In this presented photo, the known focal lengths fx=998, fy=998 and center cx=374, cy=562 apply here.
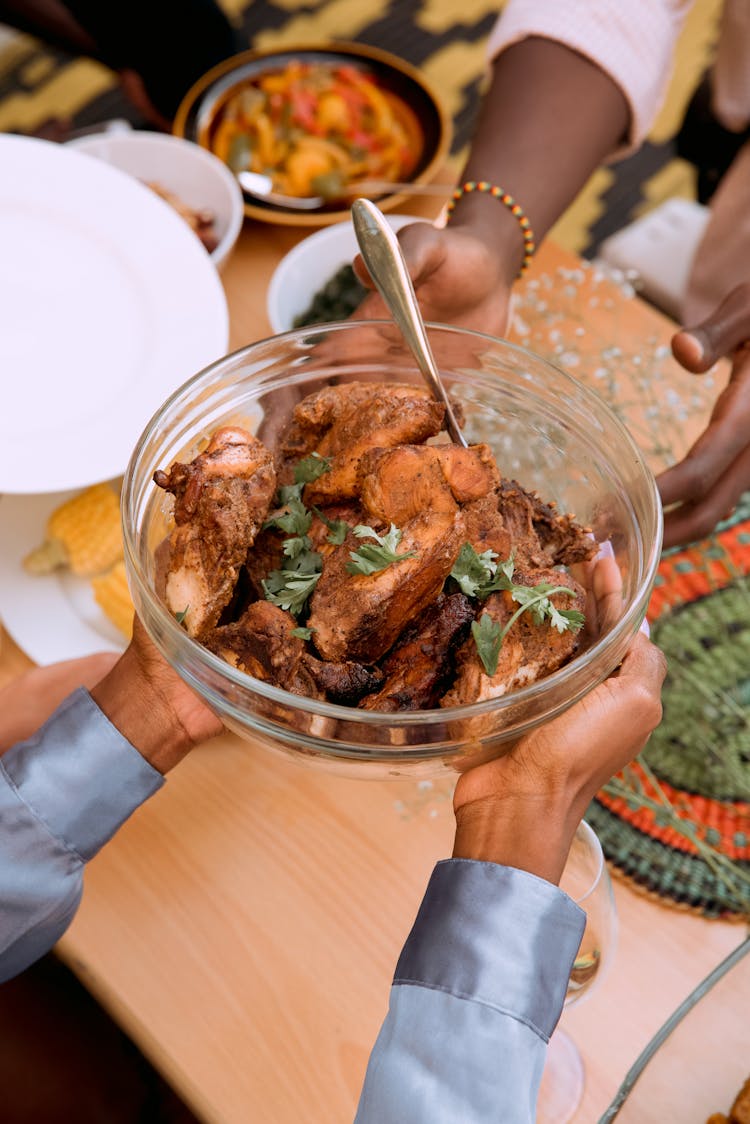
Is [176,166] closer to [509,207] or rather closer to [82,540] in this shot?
[509,207]

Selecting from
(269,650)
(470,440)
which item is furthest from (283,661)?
(470,440)

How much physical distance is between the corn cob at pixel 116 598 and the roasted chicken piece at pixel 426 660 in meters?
0.49

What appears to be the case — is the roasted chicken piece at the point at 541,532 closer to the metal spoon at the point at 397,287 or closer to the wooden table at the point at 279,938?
the metal spoon at the point at 397,287

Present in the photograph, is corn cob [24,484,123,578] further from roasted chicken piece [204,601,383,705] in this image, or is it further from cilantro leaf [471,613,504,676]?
cilantro leaf [471,613,504,676]

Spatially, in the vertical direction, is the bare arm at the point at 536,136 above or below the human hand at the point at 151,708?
above

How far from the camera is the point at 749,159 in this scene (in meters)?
1.74

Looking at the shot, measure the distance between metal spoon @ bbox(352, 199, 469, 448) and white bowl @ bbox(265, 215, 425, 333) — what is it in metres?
0.50

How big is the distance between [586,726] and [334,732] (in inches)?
8.5

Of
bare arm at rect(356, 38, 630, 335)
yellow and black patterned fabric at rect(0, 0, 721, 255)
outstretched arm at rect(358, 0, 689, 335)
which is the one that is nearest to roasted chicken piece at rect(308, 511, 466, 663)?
bare arm at rect(356, 38, 630, 335)

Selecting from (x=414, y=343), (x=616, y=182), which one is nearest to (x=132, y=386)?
(x=414, y=343)

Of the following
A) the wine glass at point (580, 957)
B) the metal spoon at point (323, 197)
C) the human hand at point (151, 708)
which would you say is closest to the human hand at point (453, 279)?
the metal spoon at point (323, 197)

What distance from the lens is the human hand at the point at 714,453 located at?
1.15m

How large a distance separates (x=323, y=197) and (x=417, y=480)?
1036 millimetres

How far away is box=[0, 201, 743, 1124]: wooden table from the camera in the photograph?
1.01 metres
